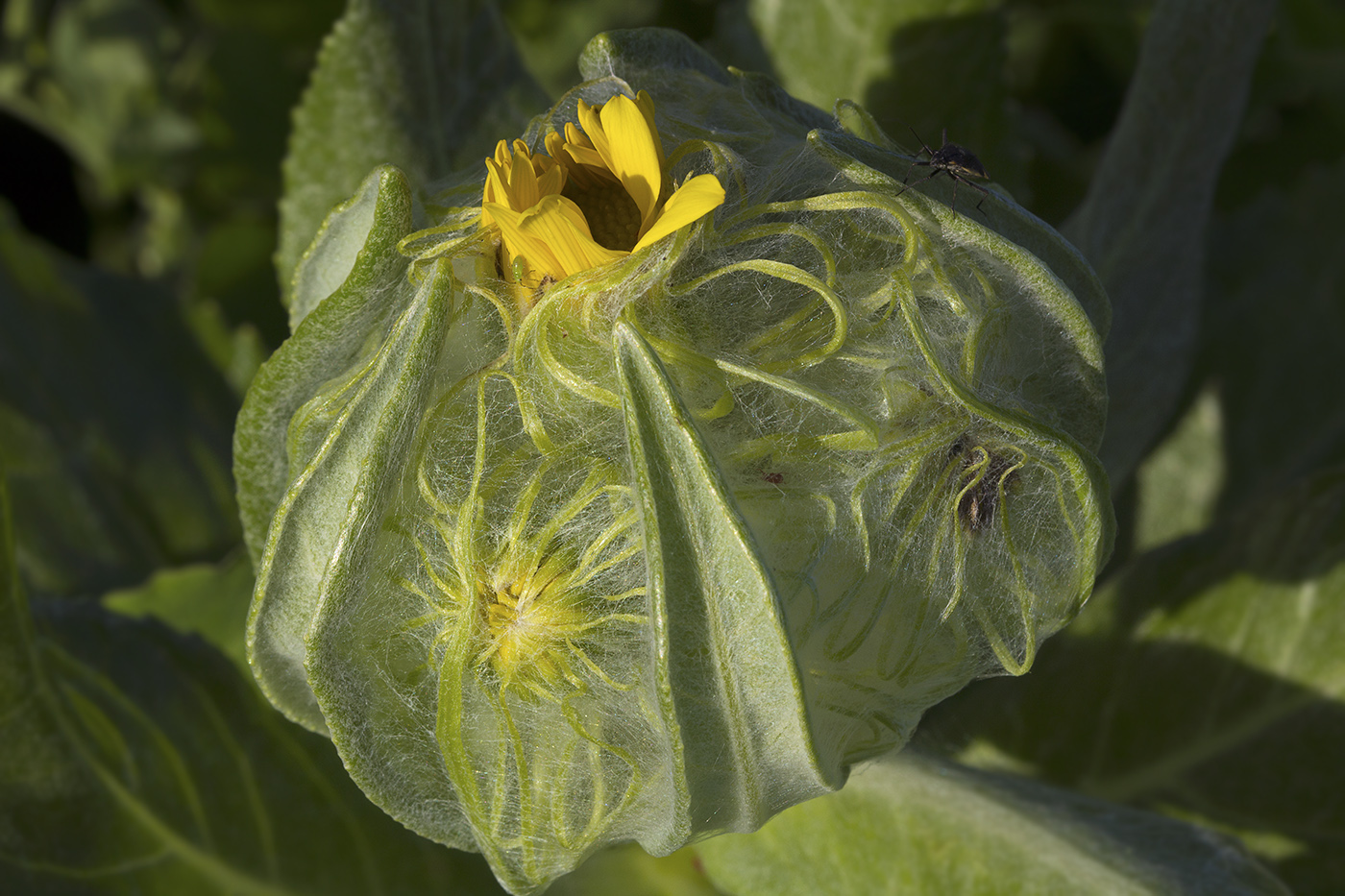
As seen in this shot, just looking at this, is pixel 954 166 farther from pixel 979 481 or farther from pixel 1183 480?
pixel 1183 480

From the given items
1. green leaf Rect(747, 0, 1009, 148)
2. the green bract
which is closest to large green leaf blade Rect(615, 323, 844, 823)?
the green bract

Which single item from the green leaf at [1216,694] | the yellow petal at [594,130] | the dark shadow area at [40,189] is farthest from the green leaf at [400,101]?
the dark shadow area at [40,189]

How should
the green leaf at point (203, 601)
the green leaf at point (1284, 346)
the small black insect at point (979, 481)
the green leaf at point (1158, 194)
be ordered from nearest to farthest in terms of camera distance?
the small black insect at point (979, 481), the green leaf at point (1158, 194), the green leaf at point (203, 601), the green leaf at point (1284, 346)

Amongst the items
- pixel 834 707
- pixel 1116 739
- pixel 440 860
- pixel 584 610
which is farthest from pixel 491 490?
pixel 1116 739

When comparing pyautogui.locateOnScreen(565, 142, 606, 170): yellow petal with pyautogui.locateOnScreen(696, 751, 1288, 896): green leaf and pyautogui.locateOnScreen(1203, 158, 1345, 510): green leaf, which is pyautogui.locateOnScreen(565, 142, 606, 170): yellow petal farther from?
pyautogui.locateOnScreen(1203, 158, 1345, 510): green leaf

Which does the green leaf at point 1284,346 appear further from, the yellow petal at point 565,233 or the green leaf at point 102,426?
the green leaf at point 102,426

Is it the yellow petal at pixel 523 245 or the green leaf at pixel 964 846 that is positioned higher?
the yellow petal at pixel 523 245
